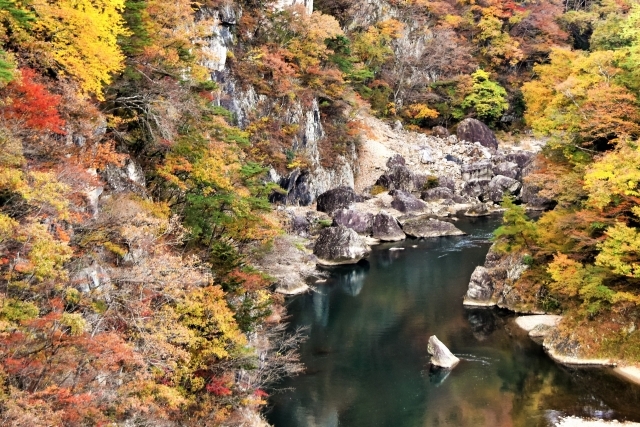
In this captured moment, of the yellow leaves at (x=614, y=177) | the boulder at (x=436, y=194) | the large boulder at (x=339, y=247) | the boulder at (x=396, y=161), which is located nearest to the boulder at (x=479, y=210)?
the boulder at (x=436, y=194)

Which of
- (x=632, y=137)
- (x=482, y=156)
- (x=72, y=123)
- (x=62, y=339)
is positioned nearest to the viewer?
(x=62, y=339)

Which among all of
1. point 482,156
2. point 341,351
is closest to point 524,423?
point 341,351

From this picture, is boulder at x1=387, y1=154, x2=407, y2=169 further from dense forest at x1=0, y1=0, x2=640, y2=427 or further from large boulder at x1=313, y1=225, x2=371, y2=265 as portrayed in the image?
dense forest at x1=0, y1=0, x2=640, y2=427

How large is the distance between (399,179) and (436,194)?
12.2 ft

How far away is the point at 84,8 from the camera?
14.4 m

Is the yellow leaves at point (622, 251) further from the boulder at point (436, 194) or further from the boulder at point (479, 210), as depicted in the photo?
the boulder at point (436, 194)

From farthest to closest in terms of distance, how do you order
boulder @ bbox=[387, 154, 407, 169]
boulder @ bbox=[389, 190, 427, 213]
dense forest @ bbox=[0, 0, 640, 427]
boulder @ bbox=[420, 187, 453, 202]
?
boulder @ bbox=[387, 154, 407, 169] → boulder @ bbox=[420, 187, 453, 202] → boulder @ bbox=[389, 190, 427, 213] → dense forest @ bbox=[0, 0, 640, 427]

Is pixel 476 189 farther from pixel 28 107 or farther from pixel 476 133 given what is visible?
pixel 28 107

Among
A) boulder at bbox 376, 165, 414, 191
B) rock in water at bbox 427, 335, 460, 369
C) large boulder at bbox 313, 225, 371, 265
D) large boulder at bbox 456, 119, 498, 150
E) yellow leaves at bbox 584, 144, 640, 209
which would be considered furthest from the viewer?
large boulder at bbox 456, 119, 498, 150

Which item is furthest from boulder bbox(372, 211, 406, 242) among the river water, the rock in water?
the rock in water

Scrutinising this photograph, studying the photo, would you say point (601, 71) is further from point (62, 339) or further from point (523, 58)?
point (523, 58)

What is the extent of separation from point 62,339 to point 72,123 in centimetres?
640

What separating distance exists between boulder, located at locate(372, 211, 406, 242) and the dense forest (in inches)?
421

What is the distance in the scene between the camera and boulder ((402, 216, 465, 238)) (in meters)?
39.7
